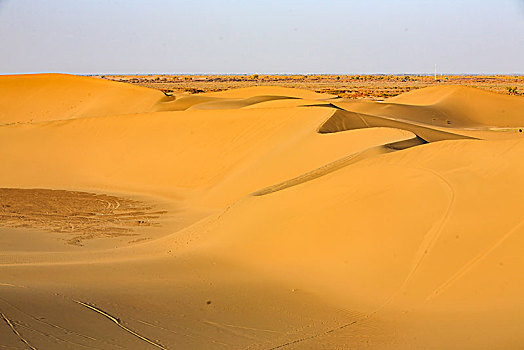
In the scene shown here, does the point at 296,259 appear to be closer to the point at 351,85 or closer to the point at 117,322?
the point at 117,322

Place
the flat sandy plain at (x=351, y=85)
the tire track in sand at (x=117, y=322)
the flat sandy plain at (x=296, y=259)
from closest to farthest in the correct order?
1. the tire track in sand at (x=117, y=322)
2. the flat sandy plain at (x=296, y=259)
3. the flat sandy plain at (x=351, y=85)

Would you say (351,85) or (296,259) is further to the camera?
(351,85)

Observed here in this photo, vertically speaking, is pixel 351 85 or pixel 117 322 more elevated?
pixel 351 85

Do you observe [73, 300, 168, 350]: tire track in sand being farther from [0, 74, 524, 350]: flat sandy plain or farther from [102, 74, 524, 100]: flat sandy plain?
[102, 74, 524, 100]: flat sandy plain

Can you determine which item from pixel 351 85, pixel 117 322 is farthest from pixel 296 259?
pixel 351 85

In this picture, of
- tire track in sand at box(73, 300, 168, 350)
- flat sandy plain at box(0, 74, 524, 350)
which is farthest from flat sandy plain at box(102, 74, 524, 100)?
tire track in sand at box(73, 300, 168, 350)

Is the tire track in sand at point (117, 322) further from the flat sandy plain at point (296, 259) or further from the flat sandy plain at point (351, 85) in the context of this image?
the flat sandy plain at point (351, 85)

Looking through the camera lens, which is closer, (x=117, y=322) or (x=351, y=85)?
(x=117, y=322)

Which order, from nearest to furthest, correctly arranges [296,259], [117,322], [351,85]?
[117,322] → [296,259] → [351,85]

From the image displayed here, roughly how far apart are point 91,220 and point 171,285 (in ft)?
25.9

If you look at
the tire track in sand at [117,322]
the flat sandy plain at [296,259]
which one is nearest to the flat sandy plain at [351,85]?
the flat sandy plain at [296,259]

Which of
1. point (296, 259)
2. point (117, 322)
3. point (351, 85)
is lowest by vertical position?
point (296, 259)

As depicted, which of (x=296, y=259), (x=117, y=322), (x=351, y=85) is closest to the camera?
(x=117, y=322)

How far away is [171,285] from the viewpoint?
8.03m
